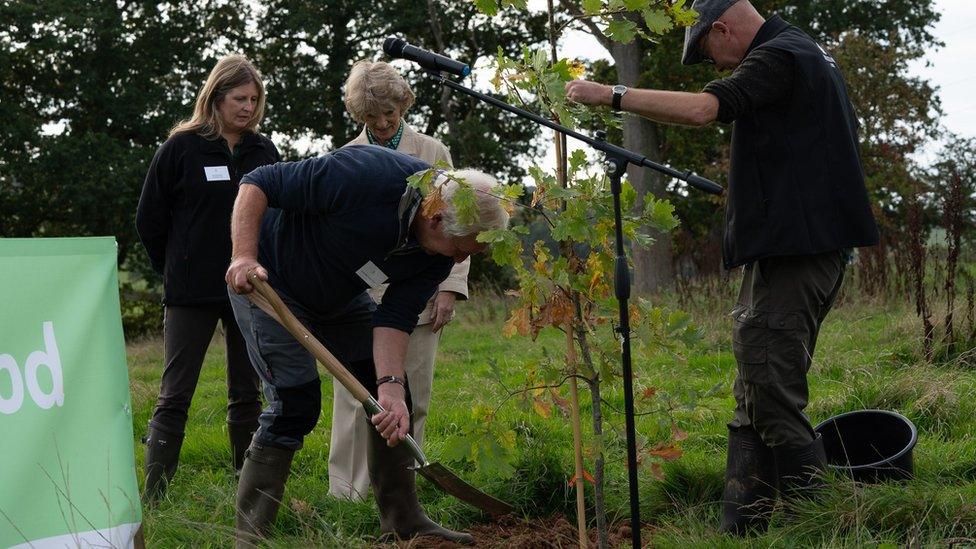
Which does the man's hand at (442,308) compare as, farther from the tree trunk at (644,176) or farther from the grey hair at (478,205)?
the tree trunk at (644,176)

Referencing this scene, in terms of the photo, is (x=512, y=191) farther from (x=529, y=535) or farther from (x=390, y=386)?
(x=529, y=535)

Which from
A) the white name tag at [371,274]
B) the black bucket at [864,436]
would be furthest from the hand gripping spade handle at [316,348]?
the black bucket at [864,436]

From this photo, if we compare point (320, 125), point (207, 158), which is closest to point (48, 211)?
point (320, 125)

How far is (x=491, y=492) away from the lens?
416 cm

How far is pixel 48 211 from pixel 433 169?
81.6 feet

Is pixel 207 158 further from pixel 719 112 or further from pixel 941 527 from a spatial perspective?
pixel 941 527

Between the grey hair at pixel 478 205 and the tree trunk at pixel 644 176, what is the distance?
1364 cm

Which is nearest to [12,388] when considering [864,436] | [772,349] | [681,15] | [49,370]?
[49,370]

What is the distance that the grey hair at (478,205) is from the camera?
3.18 m

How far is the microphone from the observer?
3018mm

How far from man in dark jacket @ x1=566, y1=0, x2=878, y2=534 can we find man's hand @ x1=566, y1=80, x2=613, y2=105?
0.43m

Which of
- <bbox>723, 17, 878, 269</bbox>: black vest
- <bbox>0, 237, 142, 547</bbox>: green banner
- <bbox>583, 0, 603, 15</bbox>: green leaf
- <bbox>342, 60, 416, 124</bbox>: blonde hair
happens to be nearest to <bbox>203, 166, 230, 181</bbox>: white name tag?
<bbox>342, 60, 416, 124</bbox>: blonde hair

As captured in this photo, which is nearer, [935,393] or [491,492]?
[491,492]

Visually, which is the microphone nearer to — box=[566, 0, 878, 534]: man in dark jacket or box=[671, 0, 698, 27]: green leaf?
box=[671, 0, 698, 27]: green leaf
